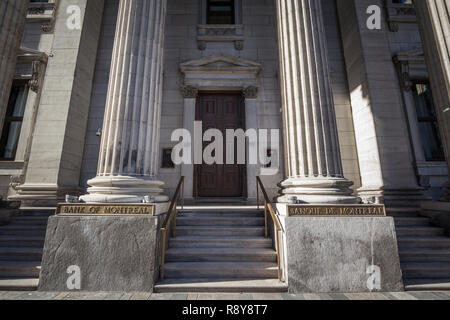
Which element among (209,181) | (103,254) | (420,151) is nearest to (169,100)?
(209,181)

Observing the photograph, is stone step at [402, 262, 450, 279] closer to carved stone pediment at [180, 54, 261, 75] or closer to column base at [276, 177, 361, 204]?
column base at [276, 177, 361, 204]

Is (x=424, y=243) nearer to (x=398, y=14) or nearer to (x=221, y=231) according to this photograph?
(x=221, y=231)

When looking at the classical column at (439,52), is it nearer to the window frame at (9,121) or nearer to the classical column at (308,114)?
the classical column at (308,114)

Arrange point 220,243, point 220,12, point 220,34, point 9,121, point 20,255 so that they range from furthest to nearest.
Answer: point 220,12 < point 220,34 < point 9,121 < point 220,243 < point 20,255

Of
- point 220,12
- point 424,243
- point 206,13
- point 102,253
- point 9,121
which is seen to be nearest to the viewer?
point 102,253

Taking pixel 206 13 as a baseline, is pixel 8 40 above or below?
below

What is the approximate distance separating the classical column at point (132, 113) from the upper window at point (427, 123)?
32.2 ft

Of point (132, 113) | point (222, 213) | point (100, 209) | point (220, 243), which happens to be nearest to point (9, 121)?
point (132, 113)

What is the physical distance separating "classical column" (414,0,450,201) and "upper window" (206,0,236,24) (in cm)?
702

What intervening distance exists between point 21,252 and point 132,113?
3918 mm

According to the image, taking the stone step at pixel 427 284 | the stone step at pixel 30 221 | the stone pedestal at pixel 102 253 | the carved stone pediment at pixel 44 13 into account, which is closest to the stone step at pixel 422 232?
the stone step at pixel 427 284

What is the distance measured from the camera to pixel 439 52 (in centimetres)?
555

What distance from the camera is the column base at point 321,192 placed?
4289mm

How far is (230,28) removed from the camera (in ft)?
31.7
